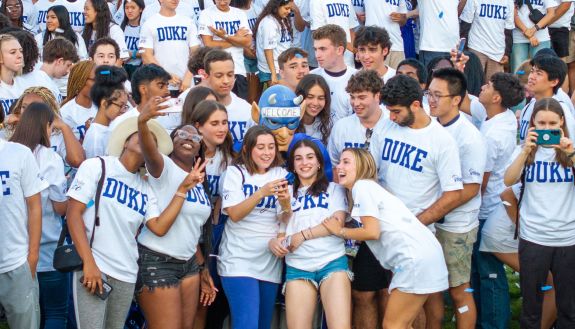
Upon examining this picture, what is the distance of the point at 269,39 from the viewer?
35.5 feet

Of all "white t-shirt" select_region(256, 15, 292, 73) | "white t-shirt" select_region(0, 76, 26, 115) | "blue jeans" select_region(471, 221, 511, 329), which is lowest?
"blue jeans" select_region(471, 221, 511, 329)

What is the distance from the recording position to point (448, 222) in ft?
23.9

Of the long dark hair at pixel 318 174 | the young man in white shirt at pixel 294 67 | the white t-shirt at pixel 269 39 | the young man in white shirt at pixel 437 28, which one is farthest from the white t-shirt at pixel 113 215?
the young man in white shirt at pixel 437 28

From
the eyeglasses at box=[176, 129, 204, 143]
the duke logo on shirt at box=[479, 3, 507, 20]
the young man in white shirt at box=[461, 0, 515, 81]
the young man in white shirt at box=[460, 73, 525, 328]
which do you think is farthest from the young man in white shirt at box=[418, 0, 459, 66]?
the eyeglasses at box=[176, 129, 204, 143]

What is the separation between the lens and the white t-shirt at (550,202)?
23.1ft

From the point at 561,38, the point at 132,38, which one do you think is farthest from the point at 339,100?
the point at 561,38

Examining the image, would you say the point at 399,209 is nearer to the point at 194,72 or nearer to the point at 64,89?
the point at 194,72

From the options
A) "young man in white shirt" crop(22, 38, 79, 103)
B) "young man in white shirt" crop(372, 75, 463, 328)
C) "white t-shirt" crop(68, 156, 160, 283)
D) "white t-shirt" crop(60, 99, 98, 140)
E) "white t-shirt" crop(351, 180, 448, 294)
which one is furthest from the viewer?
"young man in white shirt" crop(22, 38, 79, 103)

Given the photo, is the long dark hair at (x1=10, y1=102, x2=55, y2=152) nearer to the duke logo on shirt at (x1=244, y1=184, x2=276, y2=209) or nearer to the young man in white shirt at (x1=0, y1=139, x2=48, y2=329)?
the young man in white shirt at (x1=0, y1=139, x2=48, y2=329)

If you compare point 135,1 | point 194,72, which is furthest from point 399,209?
point 135,1

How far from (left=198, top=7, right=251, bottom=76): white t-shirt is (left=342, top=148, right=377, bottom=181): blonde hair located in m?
4.13

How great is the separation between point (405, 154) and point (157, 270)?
197cm

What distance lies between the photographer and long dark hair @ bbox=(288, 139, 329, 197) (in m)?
6.94

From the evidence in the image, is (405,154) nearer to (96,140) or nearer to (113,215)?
(113,215)
